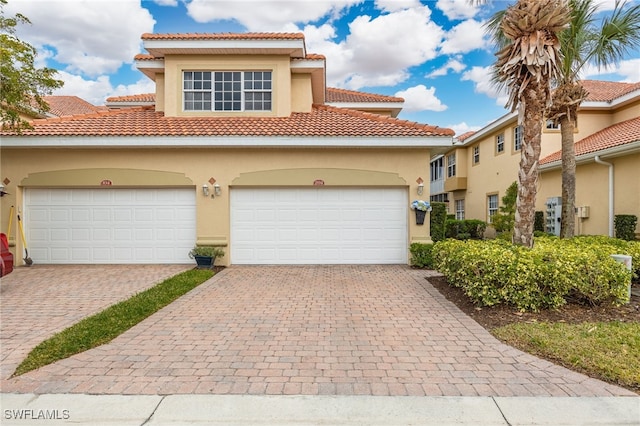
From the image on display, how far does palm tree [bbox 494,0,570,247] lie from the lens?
22.0 ft

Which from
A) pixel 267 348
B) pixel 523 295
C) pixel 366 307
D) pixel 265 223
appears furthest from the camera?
pixel 265 223

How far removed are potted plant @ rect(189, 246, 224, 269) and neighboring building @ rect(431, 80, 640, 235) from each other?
1288 centimetres

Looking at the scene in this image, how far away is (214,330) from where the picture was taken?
5156mm

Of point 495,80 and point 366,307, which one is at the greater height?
point 495,80

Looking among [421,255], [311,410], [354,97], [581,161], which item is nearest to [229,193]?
[421,255]

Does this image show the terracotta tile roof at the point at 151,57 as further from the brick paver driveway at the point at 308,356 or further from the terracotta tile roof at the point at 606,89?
the terracotta tile roof at the point at 606,89

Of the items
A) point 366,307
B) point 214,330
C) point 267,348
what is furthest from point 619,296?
point 214,330

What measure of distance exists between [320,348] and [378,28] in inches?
600

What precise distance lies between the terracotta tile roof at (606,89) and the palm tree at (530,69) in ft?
36.0

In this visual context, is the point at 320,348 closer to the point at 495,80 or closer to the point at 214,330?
the point at 214,330

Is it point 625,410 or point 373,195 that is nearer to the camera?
point 625,410

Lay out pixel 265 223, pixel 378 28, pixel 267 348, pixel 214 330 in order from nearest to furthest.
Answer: pixel 267 348 → pixel 214 330 → pixel 265 223 → pixel 378 28

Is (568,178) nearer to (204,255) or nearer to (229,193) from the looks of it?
(229,193)

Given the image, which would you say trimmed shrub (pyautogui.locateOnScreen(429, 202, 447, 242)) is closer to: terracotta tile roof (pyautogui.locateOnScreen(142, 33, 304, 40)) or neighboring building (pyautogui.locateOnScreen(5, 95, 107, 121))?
terracotta tile roof (pyautogui.locateOnScreen(142, 33, 304, 40))
